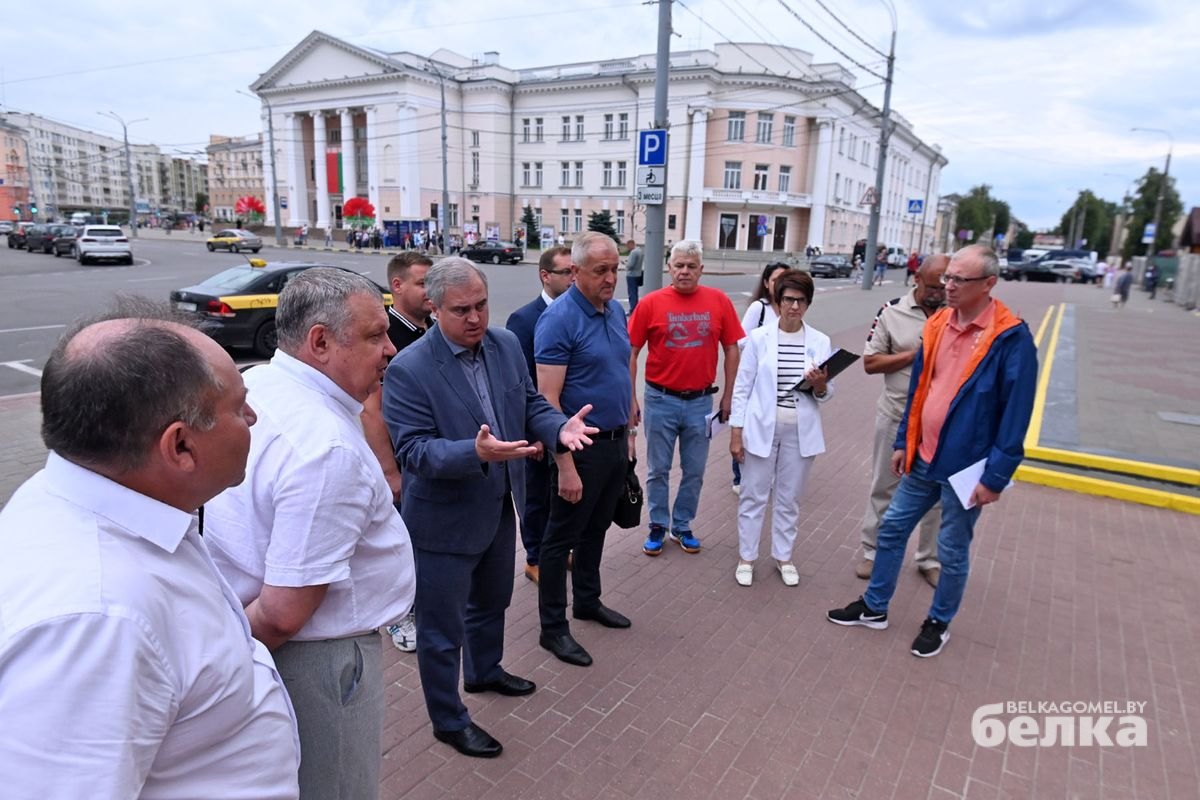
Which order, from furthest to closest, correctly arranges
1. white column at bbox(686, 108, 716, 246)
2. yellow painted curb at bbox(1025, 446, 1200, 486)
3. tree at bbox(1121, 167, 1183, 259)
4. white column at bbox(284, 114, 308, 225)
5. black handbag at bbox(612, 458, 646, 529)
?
white column at bbox(284, 114, 308, 225) < tree at bbox(1121, 167, 1183, 259) < white column at bbox(686, 108, 716, 246) < yellow painted curb at bbox(1025, 446, 1200, 486) < black handbag at bbox(612, 458, 646, 529)

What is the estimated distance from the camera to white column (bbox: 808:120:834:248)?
54.9 metres

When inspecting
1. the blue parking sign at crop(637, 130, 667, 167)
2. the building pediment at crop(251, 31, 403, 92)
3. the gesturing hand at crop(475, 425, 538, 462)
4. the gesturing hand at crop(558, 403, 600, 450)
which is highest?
the building pediment at crop(251, 31, 403, 92)

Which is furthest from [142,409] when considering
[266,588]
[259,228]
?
[259,228]

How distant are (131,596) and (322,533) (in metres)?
0.65

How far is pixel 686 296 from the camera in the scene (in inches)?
175

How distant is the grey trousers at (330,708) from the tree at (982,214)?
90.9 m

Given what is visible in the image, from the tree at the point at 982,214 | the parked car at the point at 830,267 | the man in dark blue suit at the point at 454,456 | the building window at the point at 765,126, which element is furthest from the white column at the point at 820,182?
the man in dark blue suit at the point at 454,456

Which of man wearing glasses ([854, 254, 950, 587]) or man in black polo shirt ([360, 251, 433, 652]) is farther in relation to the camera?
man wearing glasses ([854, 254, 950, 587])

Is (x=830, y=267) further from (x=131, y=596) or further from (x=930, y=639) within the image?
(x=131, y=596)

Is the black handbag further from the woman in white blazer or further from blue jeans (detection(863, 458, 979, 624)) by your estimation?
blue jeans (detection(863, 458, 979, 624))

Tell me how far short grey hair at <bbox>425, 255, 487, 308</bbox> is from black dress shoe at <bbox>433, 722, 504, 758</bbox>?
1724 millimetres

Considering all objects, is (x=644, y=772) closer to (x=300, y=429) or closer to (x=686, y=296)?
(x=300, y=429)

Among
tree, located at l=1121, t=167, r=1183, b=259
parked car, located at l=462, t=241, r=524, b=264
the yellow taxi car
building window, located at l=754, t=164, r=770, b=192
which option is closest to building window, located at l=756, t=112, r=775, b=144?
building window, located at l=754, t=164, r=770, b=192

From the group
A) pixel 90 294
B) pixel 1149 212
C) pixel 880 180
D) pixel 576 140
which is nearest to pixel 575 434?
pixel 90 294
